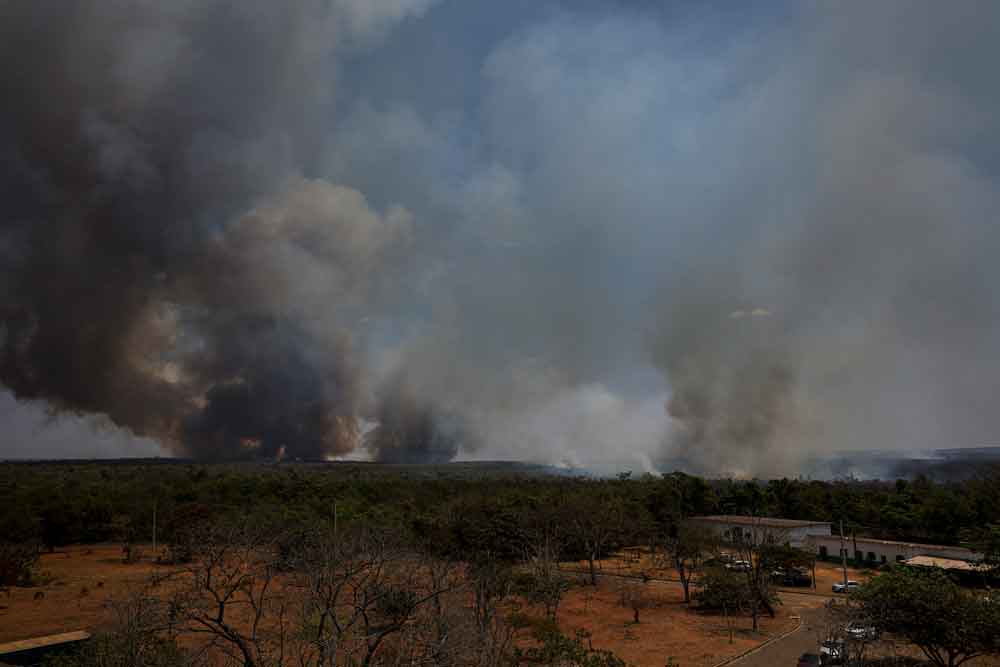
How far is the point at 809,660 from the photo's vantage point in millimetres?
28172

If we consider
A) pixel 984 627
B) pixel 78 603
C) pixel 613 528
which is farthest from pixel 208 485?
pixel 984 627

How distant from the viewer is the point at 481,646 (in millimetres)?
18188

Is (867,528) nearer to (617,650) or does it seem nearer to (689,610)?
(689,610)

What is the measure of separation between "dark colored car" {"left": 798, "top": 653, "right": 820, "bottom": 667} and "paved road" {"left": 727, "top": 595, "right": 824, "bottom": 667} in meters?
0.28

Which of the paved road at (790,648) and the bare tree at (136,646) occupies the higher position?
the bare tree at (136,646)

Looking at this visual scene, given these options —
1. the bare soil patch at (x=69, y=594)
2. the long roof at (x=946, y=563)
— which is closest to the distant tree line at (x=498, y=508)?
the long roof at (x=946, y=563)

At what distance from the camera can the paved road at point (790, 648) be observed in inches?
1117

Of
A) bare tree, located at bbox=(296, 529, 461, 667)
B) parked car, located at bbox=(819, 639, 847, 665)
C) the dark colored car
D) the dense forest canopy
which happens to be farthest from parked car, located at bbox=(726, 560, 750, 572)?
bare tree, located at bbox=(296, 529, 461, 667)

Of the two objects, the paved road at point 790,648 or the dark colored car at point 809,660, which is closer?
the dark colored car at point 809,660

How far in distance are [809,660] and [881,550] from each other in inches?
1519

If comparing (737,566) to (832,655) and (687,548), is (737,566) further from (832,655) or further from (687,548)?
(832,655)

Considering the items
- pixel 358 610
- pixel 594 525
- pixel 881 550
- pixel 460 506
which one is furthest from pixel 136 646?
pixel 881 550

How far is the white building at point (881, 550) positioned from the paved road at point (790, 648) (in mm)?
23450

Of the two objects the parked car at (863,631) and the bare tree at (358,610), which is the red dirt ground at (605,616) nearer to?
the parked car at (863,631)
